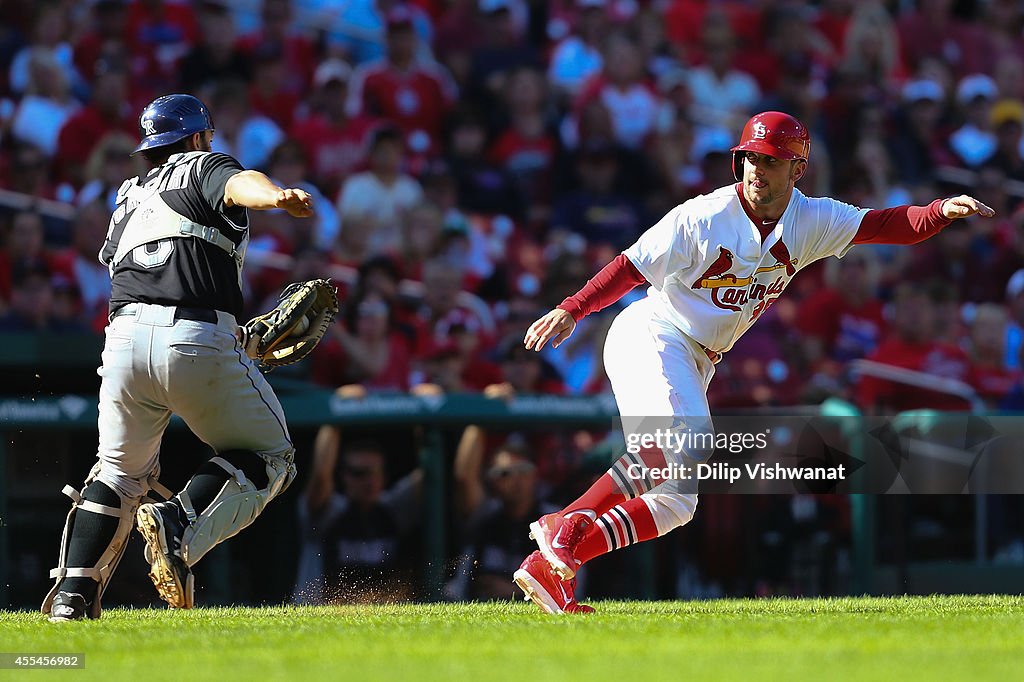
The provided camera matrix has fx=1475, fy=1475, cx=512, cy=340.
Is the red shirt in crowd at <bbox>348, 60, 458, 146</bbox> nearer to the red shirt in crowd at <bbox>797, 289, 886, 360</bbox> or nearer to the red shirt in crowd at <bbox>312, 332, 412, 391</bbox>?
the red shirt in crowd at <bbox>312, 332, 412, 391</bbox>

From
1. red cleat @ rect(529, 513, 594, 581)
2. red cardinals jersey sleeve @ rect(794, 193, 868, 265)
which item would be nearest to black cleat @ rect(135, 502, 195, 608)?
red cleat @ rect(529, 513, 594, 581)

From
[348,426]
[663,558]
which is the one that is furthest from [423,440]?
[663,558]

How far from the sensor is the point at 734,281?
17.5ft

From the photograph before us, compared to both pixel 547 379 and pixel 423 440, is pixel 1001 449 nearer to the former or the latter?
pixel 547 379

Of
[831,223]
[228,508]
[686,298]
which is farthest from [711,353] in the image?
[228,508]

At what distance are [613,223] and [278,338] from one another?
596 cm

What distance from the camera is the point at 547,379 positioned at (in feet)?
29.3

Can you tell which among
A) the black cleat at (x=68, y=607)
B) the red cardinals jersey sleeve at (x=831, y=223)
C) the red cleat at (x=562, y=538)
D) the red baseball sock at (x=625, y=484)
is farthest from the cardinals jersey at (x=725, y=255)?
the black cleat at (x=68, y=607)

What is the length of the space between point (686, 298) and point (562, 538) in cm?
101

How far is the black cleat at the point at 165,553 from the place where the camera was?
180 inches

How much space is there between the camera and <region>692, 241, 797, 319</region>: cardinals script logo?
5.28 meters

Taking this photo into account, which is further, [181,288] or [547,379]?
[547,379]

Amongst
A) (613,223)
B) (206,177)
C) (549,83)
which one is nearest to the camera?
(206,177)

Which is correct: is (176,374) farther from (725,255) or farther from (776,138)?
(776,138)
